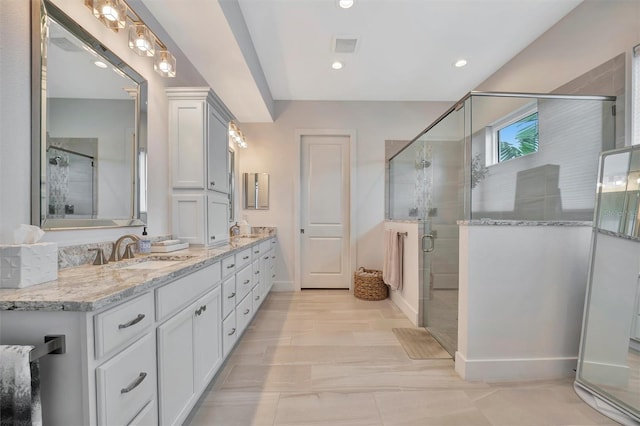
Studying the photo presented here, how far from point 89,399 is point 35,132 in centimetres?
111

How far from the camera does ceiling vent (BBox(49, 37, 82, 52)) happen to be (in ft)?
3.92

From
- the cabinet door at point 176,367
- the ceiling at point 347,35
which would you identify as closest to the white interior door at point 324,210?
the ceiling at point 347,35

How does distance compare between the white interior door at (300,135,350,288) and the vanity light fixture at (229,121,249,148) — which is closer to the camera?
the vanity light fixture at (229,121,249,148)

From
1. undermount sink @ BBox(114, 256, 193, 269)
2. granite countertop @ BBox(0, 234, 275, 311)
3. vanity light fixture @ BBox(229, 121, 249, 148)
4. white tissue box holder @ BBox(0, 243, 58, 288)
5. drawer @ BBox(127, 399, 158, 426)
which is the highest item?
vanity light fixture @ BBox(229, 121, 249, 148)

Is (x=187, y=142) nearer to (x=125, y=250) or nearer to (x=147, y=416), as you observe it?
(x=125, y=250)

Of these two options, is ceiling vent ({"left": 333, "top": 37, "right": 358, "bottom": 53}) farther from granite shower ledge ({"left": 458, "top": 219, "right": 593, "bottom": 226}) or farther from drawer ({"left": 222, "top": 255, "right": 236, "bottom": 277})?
drawer ({"left": 222, "top": 255, "right": 236, "bottom": 277})

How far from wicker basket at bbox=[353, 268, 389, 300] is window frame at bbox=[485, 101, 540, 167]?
6.56ft

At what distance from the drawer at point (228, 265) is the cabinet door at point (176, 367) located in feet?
1.55

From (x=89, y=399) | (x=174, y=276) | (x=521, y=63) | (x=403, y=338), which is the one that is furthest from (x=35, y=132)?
(x=521, y=63)

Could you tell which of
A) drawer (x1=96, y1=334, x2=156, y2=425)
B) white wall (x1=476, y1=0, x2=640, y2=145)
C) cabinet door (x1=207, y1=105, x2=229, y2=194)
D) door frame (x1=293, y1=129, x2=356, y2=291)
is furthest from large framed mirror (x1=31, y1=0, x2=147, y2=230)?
white wall (x1=476, y1=0, x2=640, y2=145)

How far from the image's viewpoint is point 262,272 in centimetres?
290

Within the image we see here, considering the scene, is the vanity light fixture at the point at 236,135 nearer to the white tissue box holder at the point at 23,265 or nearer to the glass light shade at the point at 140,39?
the glass light shade at the point at 140,39

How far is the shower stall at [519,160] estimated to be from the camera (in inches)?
73.2

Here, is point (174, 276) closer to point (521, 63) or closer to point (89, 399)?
point (89, 399)
